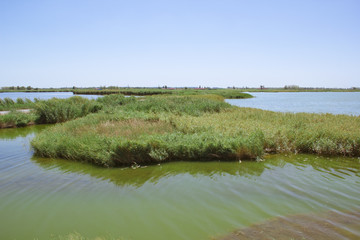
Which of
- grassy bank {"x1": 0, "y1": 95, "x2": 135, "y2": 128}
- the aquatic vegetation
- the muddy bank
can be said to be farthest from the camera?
the aquatic vegetation

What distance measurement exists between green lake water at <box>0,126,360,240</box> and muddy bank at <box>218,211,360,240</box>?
2.2 inches

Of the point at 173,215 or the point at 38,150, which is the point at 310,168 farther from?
the point at 38,150

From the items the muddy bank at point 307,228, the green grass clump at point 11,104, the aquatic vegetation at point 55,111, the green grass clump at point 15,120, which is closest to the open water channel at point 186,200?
the muddy bank at point 307,228

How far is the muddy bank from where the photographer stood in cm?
468

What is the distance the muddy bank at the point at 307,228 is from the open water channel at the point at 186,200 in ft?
0.06

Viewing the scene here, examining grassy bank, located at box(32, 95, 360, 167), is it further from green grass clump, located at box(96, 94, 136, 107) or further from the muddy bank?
green grass clump, located at box(96, 94, 136, 107)

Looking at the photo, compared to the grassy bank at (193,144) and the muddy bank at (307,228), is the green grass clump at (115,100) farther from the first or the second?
the muddy bank at (307,228)

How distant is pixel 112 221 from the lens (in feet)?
17.8

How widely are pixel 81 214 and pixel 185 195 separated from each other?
2.60 meters

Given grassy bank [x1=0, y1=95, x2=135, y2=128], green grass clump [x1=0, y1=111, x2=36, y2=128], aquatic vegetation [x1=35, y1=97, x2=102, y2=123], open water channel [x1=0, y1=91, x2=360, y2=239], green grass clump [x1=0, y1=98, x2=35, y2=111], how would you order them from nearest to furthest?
open water channel [x1=0, y1=91, x2=360, y2=239] → green grass clump [x1=0, y1=111, x2=36, y2=128] → grassy bank [x1=0, y1=95, x2=135, y2=128] → aquatic vegetation [x1=35, y1=97, x2=102, y2=123] → green grass clump [x1=0, y1=98, x2=35, y2=111]

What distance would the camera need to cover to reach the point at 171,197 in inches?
259

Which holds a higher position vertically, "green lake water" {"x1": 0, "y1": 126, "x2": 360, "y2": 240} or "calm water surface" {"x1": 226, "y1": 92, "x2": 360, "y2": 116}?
"green lake water" {"x1": 0, "y1": 126, "x2": 360, "y2": 240}

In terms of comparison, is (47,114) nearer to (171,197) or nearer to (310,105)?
(171,197)

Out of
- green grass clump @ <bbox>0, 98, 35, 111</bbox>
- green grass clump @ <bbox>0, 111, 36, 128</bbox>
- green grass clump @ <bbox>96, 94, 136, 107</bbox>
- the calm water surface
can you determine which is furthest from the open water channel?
green grass clump @ <bbox>0, 98, 35, 111</bbox>
